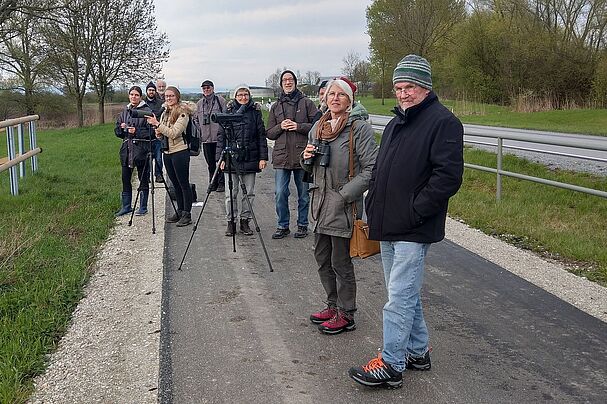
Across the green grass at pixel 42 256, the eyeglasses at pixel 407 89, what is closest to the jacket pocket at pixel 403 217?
the eyeglasses at pixel 407 89

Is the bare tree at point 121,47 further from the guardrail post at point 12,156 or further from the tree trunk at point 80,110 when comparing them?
the guardrail post at point 12,156

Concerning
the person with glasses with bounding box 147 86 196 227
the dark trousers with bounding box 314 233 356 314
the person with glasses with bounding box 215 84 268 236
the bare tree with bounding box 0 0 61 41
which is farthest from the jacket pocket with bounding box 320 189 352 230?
the bare tree with bounding box 0 0 61 41

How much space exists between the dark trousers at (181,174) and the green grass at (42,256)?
1036 millimetres

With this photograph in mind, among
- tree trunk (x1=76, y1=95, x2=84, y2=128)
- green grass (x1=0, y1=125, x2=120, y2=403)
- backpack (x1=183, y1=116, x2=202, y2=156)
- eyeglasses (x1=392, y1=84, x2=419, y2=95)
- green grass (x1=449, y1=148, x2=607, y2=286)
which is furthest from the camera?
tree trunk (x1=76, y1=95, x2=84, y2=128)

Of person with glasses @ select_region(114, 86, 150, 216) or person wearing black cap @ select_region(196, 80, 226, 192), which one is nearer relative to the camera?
person with glasses @ select_region(114, 86, 150, 216)

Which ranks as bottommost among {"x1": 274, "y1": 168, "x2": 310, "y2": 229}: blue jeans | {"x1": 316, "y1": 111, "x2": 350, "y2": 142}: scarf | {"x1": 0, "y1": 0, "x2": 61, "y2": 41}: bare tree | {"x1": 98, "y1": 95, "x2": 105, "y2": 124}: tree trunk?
{"x1": 274, "y1": 168, "x2": 310, "y2": 229}: blue jeans

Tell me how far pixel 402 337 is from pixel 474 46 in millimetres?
42461

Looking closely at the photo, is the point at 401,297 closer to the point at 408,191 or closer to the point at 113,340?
the point at 408,191

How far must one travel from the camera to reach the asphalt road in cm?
392

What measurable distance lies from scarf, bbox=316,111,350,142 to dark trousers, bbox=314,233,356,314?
2.52 feet

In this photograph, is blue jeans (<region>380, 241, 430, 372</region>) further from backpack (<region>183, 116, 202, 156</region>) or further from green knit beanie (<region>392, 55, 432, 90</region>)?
backpack (<region>183, 116, 202, 156</region>)

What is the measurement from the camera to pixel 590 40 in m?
38.7

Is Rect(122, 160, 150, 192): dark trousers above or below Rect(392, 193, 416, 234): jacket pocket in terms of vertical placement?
below

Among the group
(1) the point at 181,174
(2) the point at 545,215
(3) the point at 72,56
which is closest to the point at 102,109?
(3) the point at 72,56
